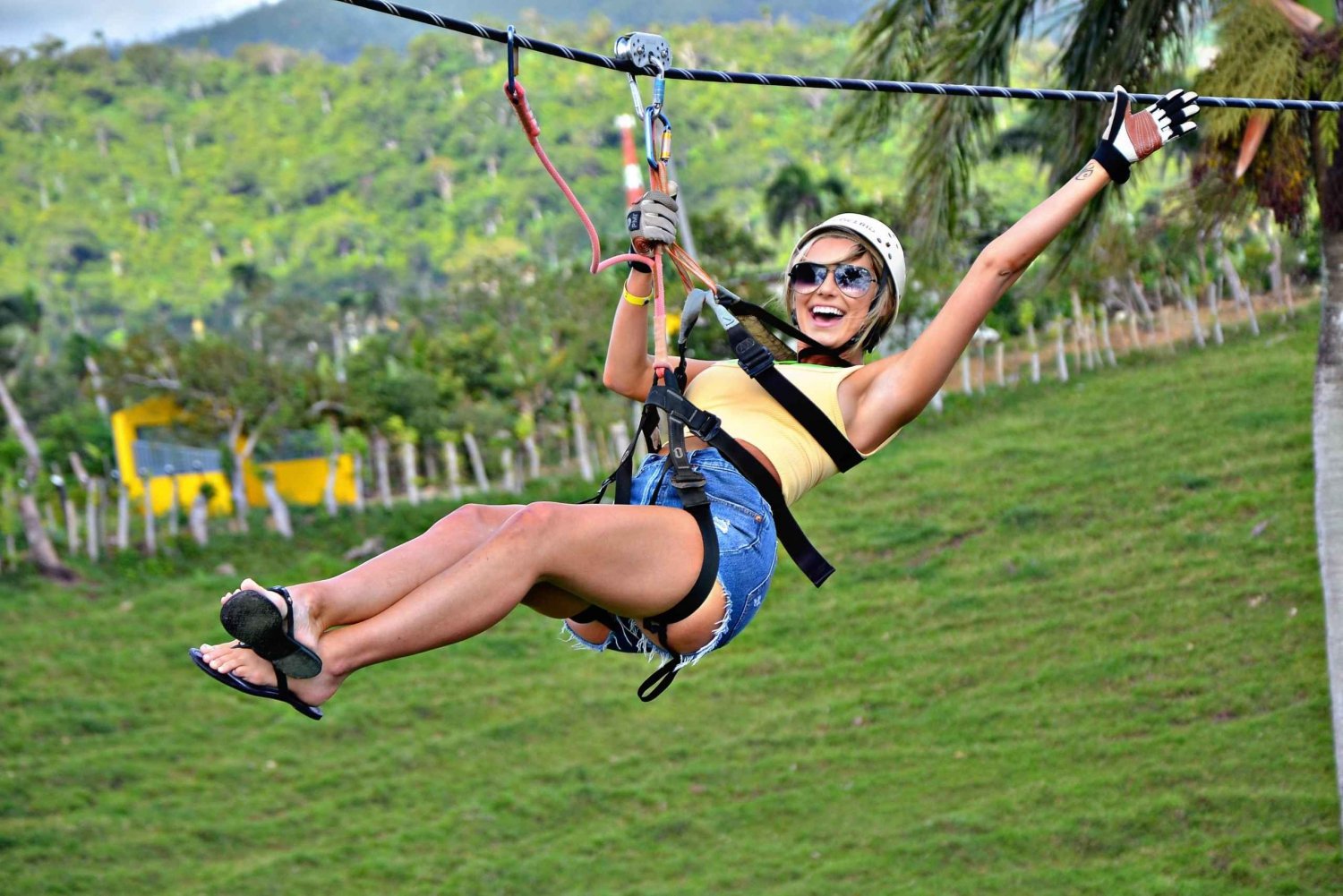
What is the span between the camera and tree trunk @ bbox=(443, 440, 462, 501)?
23.2m

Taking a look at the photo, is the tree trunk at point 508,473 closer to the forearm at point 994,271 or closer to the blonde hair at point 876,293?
the blonde hair at point 876,293

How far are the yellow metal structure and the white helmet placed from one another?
21284 mm

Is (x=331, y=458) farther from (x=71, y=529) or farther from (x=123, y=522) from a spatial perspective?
(x=71, y=529)

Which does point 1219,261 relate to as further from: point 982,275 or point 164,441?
point 982,275

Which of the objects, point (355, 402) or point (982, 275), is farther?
point (355, 402)

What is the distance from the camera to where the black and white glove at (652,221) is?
3.63 metres

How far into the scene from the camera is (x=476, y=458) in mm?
23312

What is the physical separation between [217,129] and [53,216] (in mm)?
13538

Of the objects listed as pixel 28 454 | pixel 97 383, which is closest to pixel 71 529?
pixel 28 454

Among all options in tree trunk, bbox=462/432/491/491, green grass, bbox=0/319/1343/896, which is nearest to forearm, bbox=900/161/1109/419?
green grass, bbox=0/319/1343/896

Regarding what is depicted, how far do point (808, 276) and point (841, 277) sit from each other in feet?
0.28

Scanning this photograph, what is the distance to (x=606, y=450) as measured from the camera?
24.5m

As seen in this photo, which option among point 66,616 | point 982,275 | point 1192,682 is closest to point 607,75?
point 66,616

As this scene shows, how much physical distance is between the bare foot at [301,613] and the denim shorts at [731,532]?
0.80m
